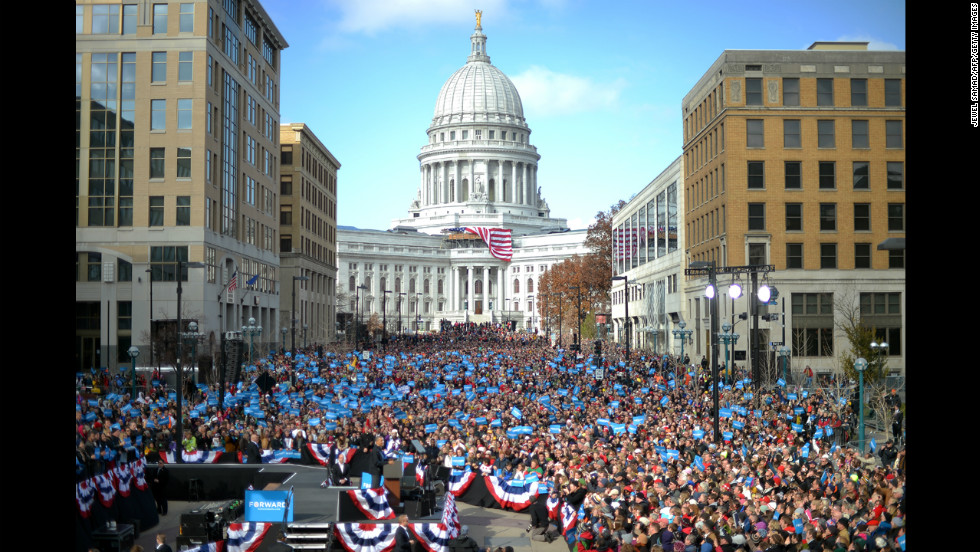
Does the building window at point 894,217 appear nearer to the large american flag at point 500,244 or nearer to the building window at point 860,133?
the building window at point 860,133

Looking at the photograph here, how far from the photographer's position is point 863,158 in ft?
176

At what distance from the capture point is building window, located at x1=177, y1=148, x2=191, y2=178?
62.3 meters

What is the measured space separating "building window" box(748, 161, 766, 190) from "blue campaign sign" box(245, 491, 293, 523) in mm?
42076

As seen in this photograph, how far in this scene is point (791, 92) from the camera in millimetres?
55625

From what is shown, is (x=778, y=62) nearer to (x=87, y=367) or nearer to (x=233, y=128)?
(x=233, y=128)

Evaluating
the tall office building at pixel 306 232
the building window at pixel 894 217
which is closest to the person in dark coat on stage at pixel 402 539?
the building window at pixel 894 217

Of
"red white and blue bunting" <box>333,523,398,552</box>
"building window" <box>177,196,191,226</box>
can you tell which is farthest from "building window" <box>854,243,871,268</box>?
"red white and blue bunting" <box>333,523,398,552</box>

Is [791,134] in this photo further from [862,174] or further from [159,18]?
[159,18]

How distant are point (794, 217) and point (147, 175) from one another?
3863 centimetres

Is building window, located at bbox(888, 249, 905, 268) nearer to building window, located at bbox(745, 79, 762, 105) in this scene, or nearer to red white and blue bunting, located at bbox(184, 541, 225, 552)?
building window, located at bbox(745, 79, 762, 105)

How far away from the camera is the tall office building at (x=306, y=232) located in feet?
313

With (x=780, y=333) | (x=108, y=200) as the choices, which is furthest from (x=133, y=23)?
(x=780, y=333)

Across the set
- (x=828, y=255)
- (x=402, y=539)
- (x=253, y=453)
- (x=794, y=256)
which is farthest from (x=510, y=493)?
(x=828, y=255)
